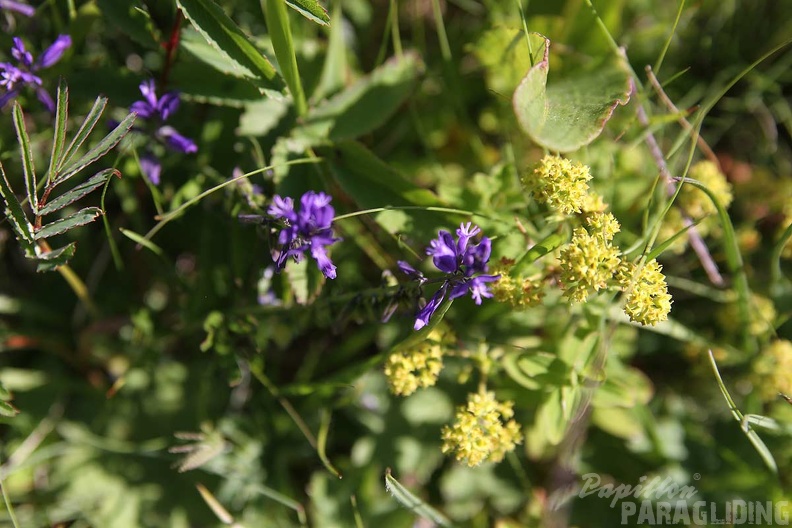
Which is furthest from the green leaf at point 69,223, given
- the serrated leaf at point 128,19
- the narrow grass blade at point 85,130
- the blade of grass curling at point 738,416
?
the blade of grass curling at point 738,416

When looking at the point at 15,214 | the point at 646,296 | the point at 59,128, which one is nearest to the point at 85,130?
the point at 59,128

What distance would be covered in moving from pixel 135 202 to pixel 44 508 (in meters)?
1.14

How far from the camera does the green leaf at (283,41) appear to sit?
152cm

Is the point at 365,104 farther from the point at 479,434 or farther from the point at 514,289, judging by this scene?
the point at 479,434

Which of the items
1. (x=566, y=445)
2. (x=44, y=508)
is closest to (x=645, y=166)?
(x=566, y=445)

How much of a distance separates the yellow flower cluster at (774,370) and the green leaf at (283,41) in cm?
173

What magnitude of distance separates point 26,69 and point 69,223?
0.53 m

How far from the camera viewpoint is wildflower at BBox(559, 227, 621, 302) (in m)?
1.50

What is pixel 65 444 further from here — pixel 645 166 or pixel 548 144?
pixel 645 166

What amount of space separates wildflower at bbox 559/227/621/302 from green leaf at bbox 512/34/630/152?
0.81ft

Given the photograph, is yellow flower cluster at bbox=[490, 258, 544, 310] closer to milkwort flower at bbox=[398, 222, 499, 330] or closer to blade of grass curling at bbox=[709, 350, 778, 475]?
milkwort flower at bbox=[398, 222, 499, 330]

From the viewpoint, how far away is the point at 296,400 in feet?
7.18

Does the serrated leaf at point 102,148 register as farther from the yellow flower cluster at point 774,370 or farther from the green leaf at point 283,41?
the yellow flower cluster at point 774,370

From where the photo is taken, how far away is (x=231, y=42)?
1661 millimetres
